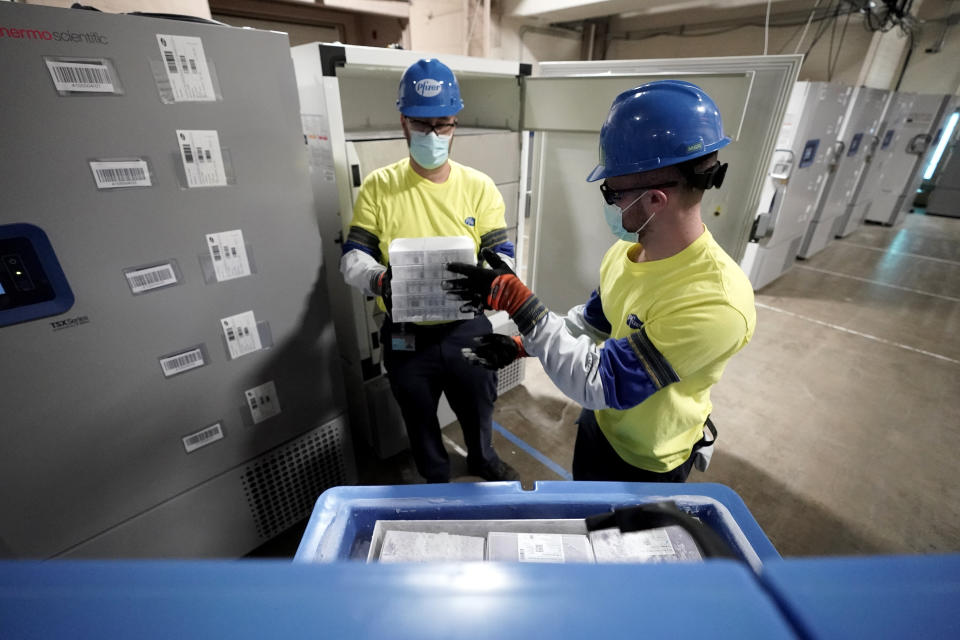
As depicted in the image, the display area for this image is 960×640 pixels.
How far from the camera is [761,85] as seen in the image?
5.76 feet

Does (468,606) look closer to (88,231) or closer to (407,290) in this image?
(407,290)

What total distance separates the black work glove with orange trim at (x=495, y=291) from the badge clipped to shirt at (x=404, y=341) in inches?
13.1

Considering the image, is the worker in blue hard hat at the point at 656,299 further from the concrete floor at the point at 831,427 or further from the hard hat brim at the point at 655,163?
the concrete floor at the point at 831,427

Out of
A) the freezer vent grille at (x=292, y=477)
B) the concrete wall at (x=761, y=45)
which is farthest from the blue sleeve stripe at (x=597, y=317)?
the concrete wall at (x=761, y=45)

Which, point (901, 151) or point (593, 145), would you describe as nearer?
point (593, 145)

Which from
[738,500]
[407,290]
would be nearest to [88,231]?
[407,290]

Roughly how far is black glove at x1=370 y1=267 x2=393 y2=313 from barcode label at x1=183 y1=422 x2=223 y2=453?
0.74 meters

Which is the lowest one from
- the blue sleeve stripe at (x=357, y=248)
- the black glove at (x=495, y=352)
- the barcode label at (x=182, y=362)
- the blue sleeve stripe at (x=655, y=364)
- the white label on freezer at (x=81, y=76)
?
the barcode label at (x=182, y=362)

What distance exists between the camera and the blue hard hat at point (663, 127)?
93 centimetres

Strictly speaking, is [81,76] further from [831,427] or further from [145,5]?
[831,427]

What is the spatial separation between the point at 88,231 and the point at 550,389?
2.48 meters

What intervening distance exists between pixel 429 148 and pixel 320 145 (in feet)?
1.67

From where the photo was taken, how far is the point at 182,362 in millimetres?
1314

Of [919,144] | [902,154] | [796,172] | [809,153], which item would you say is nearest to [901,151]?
[902,154]
